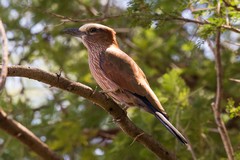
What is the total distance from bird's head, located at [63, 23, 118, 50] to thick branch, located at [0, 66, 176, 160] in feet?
4.13

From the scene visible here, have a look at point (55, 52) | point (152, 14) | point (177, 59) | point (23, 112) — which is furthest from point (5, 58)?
point (177, 59)

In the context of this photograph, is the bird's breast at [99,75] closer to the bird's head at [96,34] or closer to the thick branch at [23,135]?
the bird's head at [96,34]

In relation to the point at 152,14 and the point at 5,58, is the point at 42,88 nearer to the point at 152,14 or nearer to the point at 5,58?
the point at 152,14

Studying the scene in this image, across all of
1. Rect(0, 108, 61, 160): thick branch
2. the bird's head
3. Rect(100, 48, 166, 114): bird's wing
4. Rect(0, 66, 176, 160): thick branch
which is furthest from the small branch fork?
Rect(0, 66, 176, 160): thick branch

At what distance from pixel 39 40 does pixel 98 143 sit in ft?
4.40

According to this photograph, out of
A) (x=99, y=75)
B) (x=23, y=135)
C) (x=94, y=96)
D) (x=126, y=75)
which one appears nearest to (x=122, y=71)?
(x=126, y=75)

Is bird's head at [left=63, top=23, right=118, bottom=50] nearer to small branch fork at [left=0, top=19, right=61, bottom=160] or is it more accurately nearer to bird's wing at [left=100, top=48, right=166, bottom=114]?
bird's wing at [left=100, top=48, right=166, bottom=114]

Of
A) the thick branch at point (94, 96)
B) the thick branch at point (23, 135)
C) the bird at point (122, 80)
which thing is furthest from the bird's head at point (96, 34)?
the thick branch at point (94, 96)

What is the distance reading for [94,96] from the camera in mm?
3953

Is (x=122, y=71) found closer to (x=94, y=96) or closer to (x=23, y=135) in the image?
(x=94, y=96)

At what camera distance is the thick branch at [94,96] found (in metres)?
3.65

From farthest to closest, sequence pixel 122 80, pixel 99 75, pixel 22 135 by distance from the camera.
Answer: pixel 22 135
pixel 99 75
pixel 122 80

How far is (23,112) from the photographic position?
20.4ft

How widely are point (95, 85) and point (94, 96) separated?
2.50 m
